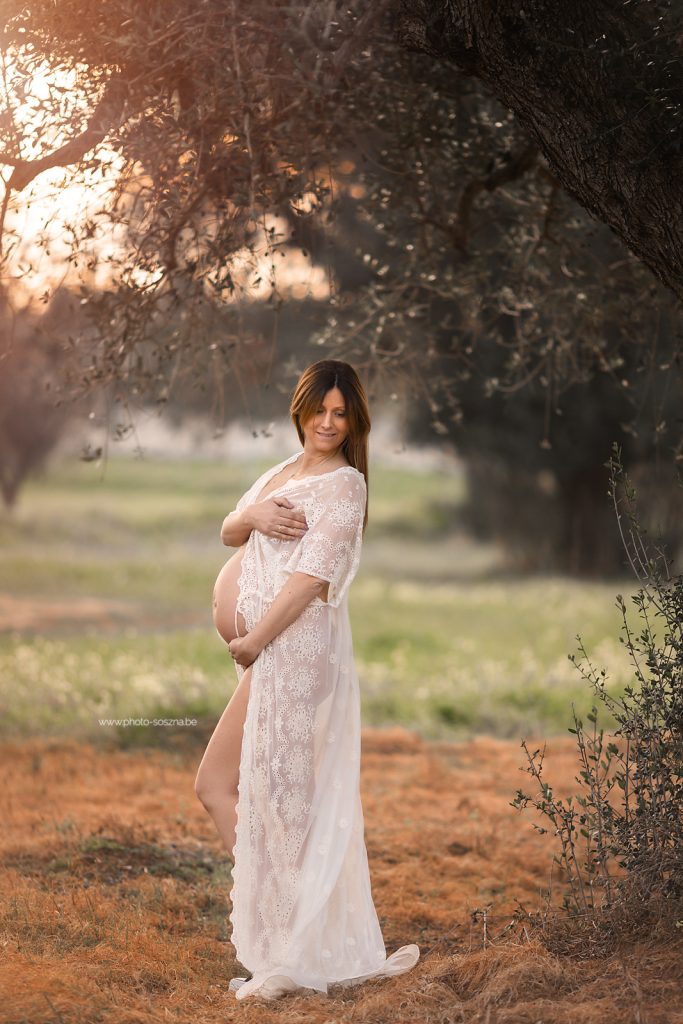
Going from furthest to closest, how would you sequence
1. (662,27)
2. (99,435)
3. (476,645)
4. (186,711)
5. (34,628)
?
(99,435) → (34,628) → (476,645) → (186,711) → (662,27)

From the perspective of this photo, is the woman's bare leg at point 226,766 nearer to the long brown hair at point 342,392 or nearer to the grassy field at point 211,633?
the long brown hair at point 342,392

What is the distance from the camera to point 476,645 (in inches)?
659

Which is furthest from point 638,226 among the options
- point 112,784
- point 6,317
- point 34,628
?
point 34,628

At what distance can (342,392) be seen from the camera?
5012 mm

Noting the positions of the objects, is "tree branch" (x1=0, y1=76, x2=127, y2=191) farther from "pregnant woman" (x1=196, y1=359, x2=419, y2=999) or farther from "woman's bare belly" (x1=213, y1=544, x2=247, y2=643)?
"woman's bare belly" (x1=213, y1=544, x2=247, y2=643)

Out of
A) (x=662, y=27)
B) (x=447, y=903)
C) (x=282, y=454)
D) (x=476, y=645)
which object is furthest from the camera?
(x=282, y=454)

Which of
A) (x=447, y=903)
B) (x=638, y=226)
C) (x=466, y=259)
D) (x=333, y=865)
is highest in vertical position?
(x=466, y=259)

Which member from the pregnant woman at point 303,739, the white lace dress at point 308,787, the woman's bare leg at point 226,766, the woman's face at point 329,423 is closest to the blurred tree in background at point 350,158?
the woman's face at point 329,423

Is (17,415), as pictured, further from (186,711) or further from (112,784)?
(112,784)

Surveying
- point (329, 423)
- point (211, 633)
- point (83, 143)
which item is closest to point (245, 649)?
point (329, 423)

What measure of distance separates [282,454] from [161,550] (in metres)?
16.6

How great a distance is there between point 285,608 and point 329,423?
0.84 m

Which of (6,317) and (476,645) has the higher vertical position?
(6,317)

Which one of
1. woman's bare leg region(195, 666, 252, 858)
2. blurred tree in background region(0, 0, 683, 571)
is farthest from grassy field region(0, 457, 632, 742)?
woman's bare leg region(195, 666, 252, 858)
